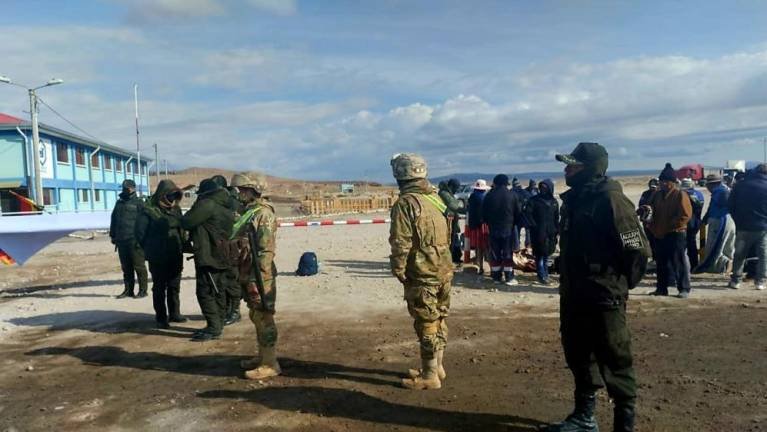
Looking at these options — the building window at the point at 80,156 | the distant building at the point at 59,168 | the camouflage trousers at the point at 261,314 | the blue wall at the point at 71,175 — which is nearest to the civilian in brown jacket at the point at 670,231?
the camouflage trousers at the point at 261,314

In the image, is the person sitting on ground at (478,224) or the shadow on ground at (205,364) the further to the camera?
the person sitting on ground at (478,224)

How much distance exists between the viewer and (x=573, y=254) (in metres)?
4.31

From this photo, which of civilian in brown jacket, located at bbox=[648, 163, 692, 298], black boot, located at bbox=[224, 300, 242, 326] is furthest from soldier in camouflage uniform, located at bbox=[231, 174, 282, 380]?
civilian in brown jacket, located at bbox=[648, 163, 692, 298]

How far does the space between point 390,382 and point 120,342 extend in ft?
13.6

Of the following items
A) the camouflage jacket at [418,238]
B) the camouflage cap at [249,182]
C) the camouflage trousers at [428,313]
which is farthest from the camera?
the camouflage cap at [249,182]

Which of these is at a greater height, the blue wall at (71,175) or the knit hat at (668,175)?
the blue wall at (71,175)

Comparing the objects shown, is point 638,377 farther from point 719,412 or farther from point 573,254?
point 573,254

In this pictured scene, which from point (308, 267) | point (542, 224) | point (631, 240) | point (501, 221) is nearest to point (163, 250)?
point (308, 267)

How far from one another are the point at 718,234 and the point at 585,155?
Result: 27.6ft

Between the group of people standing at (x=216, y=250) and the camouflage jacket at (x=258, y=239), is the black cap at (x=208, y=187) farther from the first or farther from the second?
the camouflage jacket at (x=258, y=239)

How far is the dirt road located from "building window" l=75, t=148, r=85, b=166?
116 feet

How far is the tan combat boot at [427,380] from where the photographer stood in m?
5.61

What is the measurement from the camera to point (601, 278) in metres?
4.15

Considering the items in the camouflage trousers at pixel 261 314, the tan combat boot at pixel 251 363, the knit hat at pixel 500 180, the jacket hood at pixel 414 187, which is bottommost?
the tan combat boot at pixel 251 363
